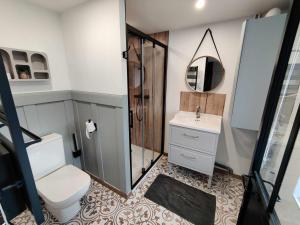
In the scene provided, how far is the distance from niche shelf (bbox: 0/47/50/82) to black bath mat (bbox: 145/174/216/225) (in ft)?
6.16

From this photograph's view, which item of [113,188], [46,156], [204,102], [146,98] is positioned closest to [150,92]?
[146,98]

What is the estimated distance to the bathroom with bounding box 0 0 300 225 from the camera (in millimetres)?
884

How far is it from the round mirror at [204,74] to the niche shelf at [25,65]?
1.82 metres

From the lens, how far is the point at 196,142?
1.74m


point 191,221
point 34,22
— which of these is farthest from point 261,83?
point 34,22

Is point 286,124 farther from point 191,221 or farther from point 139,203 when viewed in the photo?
point 139,203

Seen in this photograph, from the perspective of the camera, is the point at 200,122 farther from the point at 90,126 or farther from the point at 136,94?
the point at 90,126

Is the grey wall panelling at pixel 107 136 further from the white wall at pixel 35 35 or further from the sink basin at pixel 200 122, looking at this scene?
the sink basin at pixel 200 122

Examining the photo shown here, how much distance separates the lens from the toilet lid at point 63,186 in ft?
4.10

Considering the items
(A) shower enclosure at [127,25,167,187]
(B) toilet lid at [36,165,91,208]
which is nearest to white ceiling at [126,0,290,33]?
(A) shower enclosure at [127,25,167,187]

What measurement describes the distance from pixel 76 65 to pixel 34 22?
533 mm

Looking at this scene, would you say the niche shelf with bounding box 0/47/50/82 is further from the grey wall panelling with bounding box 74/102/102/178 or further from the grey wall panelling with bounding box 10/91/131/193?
the grey wall panelling with bounding box 74/102/102/178

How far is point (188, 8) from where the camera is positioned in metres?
1.42

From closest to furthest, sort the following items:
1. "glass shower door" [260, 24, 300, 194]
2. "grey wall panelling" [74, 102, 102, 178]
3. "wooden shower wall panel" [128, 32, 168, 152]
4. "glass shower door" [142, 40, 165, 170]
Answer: "glass shower door" [260, 24, 300, 194]
"grey wall panelling" [74, 102, 102, 178]
"wooden shower wall panel" [128, 32, 168, 152]
"glass shower door" [142, 40, 165, 170]
